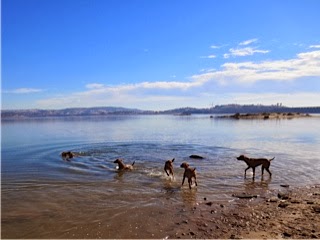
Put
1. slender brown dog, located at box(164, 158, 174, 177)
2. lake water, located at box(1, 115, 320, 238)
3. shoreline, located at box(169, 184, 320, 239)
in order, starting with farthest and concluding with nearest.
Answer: slender brown dog, located at box(164, 158, 174, 177) → lake water, located at box(1, 115, 320, 238) → shoreline, located at box(169, 184, 320, 239)

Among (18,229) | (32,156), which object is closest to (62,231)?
(18,229)

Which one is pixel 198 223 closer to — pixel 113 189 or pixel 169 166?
pixel 113 189

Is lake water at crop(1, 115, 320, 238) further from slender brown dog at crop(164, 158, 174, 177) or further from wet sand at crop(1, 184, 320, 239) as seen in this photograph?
slender brown dog at crop(164, 158, 174, 177)

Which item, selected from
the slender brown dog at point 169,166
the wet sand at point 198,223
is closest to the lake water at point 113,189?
the wet sand at point 198,223

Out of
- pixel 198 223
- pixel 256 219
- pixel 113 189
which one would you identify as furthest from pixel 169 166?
pixel 256 219

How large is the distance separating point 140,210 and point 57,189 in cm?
474

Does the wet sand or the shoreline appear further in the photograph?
the wet sand

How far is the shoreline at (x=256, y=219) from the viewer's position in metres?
8.74

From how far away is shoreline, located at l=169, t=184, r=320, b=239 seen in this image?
8742mm

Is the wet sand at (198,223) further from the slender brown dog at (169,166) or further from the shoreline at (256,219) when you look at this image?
the slender brown dog at (169,166)

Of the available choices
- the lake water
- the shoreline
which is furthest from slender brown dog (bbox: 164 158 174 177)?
the shoreline

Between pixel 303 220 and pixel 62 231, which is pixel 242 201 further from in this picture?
pixel 62 231

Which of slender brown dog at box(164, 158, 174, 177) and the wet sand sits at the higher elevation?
slender brown dog at box(164, 158, 174, 177)

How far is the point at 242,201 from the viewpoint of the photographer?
11.9 meters
